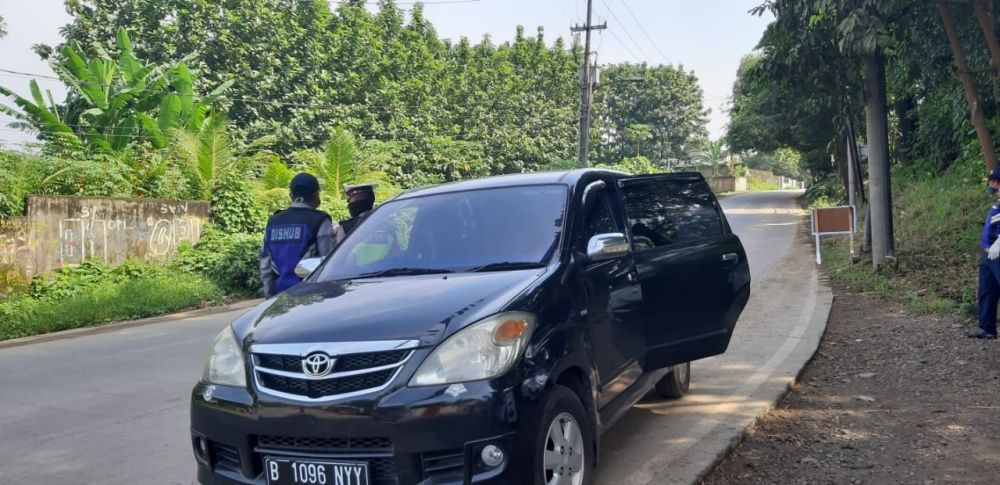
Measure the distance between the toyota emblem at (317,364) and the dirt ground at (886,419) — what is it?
240 cm

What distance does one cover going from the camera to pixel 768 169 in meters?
105

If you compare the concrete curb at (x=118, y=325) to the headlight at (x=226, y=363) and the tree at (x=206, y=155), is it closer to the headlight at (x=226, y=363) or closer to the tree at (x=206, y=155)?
the tree at (x=206, y=155)

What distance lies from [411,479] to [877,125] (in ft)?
38.2

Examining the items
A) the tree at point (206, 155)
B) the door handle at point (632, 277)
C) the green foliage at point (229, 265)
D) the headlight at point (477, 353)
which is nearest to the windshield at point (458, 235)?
the door handle at point (632, 277)

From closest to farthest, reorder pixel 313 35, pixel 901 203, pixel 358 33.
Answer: pixel 901 203 → pixel 313 35 → pixel 358 33

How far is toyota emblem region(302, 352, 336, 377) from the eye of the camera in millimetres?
3232

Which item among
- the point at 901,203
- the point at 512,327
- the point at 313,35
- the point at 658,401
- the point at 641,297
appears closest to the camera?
the point at 512,327

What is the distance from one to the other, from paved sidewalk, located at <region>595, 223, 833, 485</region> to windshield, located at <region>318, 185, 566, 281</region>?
4.48 ft

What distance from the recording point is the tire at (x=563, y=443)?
10.9ft

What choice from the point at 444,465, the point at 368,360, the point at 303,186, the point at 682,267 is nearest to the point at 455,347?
the point at 368,360

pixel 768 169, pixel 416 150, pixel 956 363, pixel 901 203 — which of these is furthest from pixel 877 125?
pixel 768 169

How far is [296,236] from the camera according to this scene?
565cm

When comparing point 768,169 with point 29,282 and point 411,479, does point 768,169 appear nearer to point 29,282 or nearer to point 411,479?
point 29,282

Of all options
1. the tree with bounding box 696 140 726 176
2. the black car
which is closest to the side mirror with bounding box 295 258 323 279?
the black car
